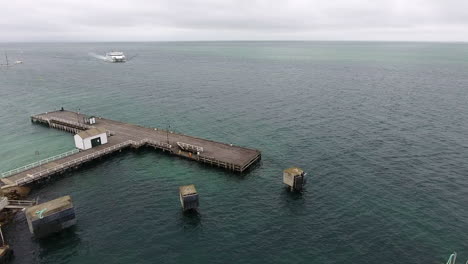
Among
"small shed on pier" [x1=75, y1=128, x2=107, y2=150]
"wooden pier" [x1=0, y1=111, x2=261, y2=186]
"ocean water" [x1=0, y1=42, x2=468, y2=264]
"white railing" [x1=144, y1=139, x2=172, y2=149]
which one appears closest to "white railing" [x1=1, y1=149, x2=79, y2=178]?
"wooden pier" [x1=0, y1=111, x2=261, y2=186]

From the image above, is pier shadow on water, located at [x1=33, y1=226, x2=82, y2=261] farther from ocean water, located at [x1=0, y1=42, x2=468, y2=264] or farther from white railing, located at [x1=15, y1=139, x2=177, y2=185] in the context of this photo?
white railing, located at [x1=15, y1=139, x2=177, y2=185]

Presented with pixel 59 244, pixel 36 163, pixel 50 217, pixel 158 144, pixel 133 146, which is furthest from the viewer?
pixel 133 146

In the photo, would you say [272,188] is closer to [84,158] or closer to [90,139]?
[84,158]

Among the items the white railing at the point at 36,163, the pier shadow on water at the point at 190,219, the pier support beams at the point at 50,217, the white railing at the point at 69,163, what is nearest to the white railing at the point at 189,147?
the white railing at the point at 69,163

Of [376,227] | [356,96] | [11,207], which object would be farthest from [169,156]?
[356,96]

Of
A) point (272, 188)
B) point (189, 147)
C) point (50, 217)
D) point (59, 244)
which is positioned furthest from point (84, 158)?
point (272, 188)

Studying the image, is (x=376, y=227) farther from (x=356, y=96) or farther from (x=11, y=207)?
(x=356, y=96)
